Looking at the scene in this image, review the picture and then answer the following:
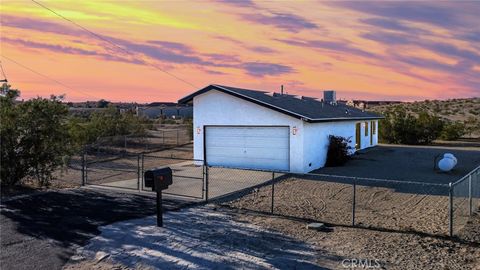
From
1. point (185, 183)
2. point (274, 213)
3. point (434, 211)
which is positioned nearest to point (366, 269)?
point (274, 213)

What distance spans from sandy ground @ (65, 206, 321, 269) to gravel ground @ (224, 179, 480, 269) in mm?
736

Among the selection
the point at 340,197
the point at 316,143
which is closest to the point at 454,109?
the point at 316,143

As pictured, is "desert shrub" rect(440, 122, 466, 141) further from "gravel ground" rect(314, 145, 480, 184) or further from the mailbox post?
the mailbox post

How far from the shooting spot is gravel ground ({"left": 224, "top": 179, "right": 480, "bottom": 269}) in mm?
8695

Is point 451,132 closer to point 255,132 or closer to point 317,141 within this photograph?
point 317,141

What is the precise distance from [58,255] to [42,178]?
27.5 ft

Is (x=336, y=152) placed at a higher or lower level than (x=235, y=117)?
lower

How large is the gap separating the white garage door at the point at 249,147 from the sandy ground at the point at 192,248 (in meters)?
10.0

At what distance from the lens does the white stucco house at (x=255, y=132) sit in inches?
813

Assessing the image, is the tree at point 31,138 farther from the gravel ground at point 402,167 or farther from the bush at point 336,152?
the bush at point 336,152

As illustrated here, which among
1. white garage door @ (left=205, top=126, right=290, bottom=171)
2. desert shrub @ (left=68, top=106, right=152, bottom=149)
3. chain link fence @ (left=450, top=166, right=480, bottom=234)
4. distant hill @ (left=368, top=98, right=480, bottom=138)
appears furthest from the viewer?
distant hill @ (left=368, top=98, right=480, bottom=138)

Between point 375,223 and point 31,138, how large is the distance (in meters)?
11.6

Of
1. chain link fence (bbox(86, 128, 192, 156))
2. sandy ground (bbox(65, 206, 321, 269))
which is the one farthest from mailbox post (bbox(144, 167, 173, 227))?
chain link fence (bbox(86, 128, 192, 156))

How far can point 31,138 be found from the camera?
15828mm
